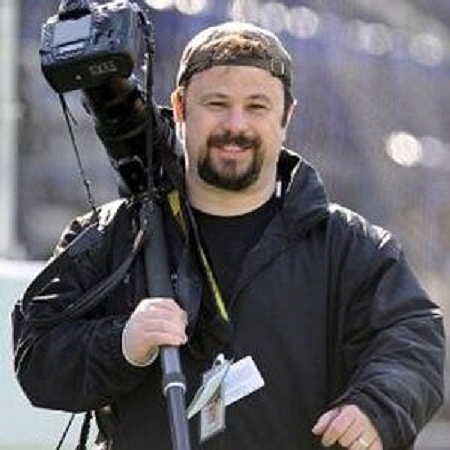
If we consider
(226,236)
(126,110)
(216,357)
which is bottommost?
(216,357)

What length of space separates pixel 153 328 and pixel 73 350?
0.26m

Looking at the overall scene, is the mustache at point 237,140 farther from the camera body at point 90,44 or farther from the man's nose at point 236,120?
the camera body at point 90,44

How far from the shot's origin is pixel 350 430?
10.0ft

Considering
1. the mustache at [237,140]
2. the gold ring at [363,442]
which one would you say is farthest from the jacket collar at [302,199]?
the gold ring at [363,442]

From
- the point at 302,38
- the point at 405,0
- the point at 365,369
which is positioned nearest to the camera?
the point at 365,369

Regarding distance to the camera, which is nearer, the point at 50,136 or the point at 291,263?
the point at 291,263

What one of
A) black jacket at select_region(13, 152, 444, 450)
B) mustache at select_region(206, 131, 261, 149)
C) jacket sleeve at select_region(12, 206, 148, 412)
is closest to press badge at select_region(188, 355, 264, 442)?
black jacket at select_region(13, 152, 444, 450)

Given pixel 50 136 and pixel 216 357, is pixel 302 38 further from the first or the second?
pixel 216 357

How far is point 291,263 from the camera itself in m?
3.33

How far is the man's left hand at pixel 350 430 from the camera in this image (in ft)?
10.0

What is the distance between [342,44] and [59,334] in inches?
165

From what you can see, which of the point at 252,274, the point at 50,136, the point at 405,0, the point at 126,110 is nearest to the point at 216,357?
the point at 252,274

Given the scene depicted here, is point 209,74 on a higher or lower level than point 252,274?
higher

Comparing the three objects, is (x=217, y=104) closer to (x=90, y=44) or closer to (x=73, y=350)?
(x=90, y=44)
